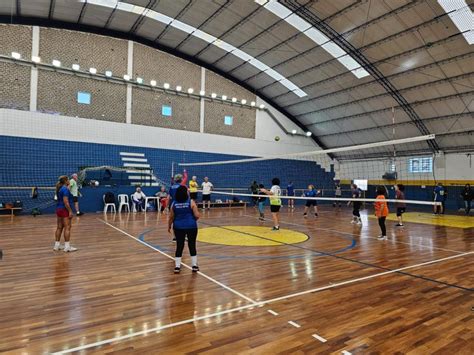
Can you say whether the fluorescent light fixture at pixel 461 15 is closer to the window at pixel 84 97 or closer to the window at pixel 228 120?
the window at pixel 228 120

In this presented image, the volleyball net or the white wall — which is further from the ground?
the white wall

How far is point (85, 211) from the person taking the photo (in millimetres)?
14500

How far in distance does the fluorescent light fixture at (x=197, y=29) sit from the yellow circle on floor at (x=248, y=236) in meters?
10.6

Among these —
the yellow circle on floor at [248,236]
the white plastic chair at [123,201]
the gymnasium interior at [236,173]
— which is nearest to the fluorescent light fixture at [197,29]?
the gymnasium interior at [236,173]

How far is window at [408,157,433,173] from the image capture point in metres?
20.9

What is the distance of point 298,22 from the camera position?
15.3m

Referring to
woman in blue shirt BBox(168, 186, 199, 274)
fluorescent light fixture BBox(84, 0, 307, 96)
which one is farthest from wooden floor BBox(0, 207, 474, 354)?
fluorescent light fixture BBox(84, 0, 307, 96)

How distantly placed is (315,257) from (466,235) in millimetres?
6342

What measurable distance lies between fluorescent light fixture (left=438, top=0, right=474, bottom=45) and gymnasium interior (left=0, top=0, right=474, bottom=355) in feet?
0.24

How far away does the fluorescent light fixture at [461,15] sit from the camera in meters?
12.1

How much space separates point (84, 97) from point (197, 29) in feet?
23.2

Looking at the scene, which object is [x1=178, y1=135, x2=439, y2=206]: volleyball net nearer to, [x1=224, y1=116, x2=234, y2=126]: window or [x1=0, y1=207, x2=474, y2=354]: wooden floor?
[x1=224, y1=116, x2=234, y2=126]: window

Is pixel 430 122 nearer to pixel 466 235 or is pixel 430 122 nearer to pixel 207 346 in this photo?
pixel 466 235

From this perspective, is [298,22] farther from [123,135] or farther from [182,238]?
[182,238]
